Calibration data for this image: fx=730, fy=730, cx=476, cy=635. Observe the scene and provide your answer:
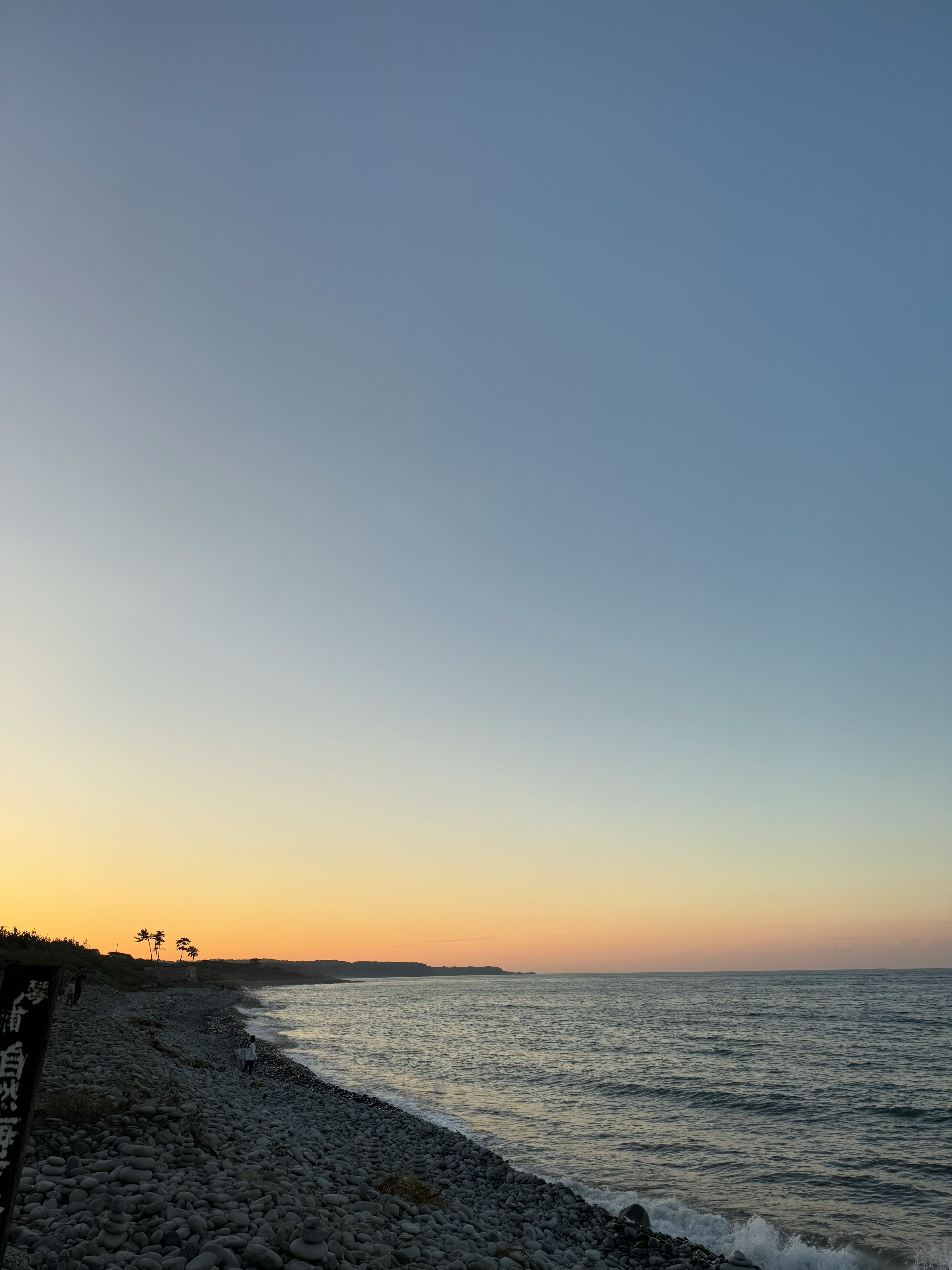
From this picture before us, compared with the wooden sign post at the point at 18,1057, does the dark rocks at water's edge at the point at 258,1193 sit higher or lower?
lower

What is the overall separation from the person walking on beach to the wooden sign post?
27794 millimetres

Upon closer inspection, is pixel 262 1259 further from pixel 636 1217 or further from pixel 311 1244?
pixel 636 1217

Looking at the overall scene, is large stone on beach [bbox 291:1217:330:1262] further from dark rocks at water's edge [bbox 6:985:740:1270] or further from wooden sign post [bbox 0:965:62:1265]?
wooden sign post [bbox 0:965:62:1265]

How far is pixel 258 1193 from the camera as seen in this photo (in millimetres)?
10469

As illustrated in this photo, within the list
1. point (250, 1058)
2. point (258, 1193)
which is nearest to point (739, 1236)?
point (258, 1193)

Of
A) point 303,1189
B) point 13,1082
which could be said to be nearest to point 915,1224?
point 303,1189

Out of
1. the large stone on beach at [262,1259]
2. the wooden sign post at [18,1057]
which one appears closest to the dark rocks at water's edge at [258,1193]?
the large stone on beach at [262,1259]

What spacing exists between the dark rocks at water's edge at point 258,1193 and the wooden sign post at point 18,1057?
11.4 ft

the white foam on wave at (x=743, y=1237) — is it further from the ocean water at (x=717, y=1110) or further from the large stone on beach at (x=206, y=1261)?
the large stone on beach at (x=206, y=1261)

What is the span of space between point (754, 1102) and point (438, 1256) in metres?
25.6

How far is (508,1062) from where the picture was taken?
41.4 meters

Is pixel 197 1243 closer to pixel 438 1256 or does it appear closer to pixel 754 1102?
pixel 438 1256

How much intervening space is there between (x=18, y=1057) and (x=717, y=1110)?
1232 inches

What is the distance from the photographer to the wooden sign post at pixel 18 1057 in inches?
202
